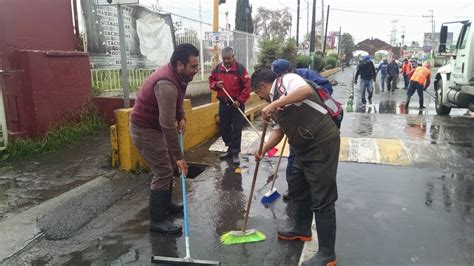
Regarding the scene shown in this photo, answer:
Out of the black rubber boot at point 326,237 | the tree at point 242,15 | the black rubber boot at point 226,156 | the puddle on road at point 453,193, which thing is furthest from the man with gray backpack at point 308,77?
the tree at point 242,15

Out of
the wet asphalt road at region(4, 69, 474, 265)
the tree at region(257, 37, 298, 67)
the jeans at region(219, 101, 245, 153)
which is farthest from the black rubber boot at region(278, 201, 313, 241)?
the tree at region(257, 37, 298, 67)

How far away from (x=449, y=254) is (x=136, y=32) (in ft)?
25.7

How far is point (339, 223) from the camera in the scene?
404 centimetres

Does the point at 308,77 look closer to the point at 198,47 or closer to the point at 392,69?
the point at 198,47

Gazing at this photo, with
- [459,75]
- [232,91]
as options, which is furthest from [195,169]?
[459,75]

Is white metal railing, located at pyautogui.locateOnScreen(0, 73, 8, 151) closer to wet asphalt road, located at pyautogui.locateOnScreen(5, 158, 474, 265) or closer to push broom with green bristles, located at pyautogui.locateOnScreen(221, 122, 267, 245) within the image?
wet asphalt road, located at pyautogui.locateOnScreen(5, 158, 474, 265)

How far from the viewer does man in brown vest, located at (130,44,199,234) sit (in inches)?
135

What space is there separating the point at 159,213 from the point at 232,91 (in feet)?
9.62

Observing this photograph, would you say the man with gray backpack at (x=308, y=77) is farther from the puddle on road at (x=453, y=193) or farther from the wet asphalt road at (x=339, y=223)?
the puddle on road at (x=453, y=193)

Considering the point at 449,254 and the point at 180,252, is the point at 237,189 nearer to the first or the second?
the point at 180,252

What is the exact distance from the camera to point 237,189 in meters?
5.12

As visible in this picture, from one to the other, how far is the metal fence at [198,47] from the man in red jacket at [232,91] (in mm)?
2914

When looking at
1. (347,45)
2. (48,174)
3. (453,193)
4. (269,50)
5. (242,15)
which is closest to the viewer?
(453,193)

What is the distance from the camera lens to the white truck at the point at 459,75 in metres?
9.81
